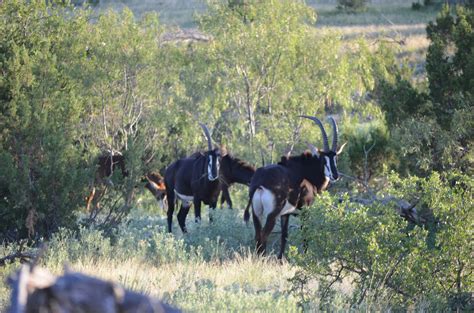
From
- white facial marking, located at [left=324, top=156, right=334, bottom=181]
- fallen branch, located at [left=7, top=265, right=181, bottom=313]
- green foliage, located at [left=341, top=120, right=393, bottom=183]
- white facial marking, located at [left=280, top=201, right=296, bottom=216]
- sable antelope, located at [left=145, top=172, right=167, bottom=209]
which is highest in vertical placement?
fallen branch, located at [left=7, top=265, right=181, bottom=313]

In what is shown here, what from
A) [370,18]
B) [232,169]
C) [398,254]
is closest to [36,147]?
[232,169]

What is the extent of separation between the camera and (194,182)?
19.1 meters

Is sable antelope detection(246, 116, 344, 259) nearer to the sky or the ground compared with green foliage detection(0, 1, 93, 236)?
nearer to the ground

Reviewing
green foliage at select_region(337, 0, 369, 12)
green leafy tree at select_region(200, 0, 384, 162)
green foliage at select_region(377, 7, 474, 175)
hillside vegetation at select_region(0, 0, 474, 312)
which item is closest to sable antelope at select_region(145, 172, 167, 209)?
hillside vegetation at select_region(0, 0, 474, 312)

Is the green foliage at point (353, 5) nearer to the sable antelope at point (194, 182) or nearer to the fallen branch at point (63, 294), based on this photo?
the sable antelope at point (194, 182)

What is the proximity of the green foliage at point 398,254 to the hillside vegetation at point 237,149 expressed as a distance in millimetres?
20

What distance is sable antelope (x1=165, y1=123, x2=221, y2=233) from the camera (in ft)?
61.6

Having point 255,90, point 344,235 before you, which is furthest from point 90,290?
point 255,90

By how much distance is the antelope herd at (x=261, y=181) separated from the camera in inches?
601

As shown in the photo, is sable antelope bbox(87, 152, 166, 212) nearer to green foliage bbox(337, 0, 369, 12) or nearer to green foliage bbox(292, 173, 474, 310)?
green foliage bbox(292, 173, 474, 310)

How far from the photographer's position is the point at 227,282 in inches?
396

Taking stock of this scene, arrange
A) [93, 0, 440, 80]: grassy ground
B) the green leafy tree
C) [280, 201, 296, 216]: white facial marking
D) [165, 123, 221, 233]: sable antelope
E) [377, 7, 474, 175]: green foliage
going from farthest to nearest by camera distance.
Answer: [93, 0, 440, 80]: grassy ground → the green leafy tree → [165, 123, 221, 233]: sable antelope → [377, 7, 474, 175]: green foliage → [280, 201, 296, 216]: white facial marking

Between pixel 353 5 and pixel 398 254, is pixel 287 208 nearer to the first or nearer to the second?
pixel 398 254

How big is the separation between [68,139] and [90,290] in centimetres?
1091
